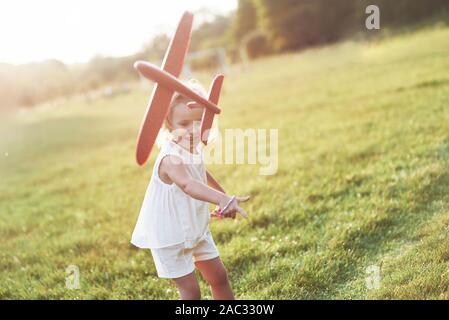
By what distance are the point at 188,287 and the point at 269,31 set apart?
37.7 m

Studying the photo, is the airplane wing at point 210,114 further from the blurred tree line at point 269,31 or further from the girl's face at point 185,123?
the blurred tree line at point 269,31

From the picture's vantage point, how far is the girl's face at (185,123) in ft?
8.61

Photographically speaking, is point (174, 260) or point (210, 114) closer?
point (210, 114)

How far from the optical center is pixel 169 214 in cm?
265

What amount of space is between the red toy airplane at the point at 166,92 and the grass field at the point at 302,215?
1.43m

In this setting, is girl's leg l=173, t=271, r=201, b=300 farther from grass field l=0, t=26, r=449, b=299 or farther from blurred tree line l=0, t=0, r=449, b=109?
blurred tree line l=0, t=0, r=449, b=109

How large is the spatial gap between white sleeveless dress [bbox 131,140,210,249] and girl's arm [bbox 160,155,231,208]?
0.05 m

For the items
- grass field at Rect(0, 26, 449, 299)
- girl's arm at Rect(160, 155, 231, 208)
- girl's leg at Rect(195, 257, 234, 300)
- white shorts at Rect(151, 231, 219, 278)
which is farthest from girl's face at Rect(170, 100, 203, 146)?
grass field at Rect(0, 26, 449, 299)

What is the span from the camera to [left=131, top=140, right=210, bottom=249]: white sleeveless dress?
2639 mm

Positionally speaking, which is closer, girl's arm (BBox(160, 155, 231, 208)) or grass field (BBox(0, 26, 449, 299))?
girl's arm (BBox(160, 155, 231, 208))

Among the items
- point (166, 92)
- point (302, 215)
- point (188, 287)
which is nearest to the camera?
point (166, 92)

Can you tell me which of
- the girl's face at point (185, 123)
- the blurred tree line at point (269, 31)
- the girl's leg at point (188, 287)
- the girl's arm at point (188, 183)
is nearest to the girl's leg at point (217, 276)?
the girl's leg at point (188, 287)

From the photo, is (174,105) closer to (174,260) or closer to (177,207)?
(177,207)

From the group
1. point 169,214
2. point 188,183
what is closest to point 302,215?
point 169,214
